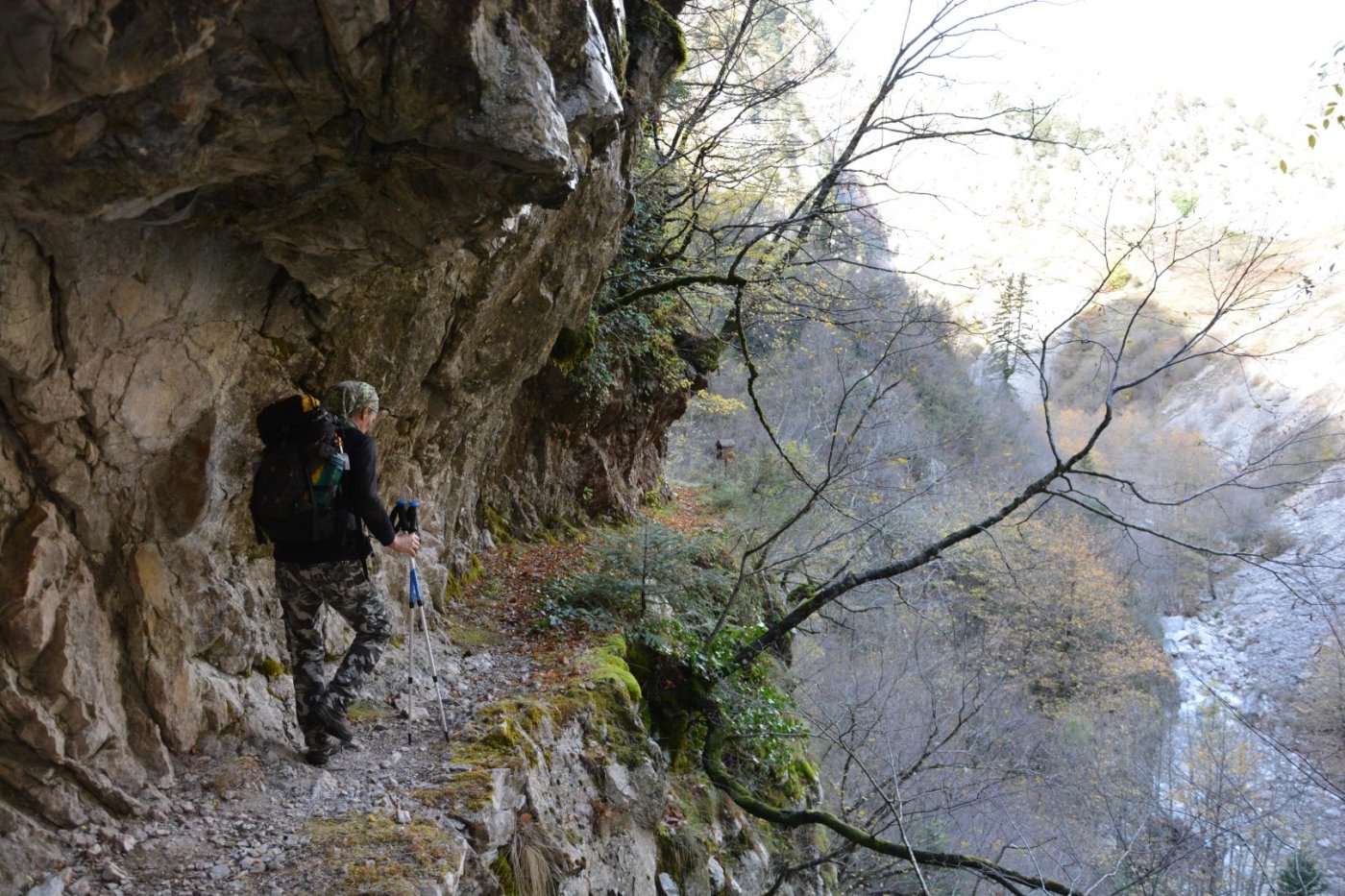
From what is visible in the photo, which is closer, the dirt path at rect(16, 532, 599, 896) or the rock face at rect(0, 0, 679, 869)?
the rock face at rect(0, 0, 679, 869)

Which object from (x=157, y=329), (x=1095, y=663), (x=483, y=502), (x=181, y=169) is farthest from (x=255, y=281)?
(x=1095, y=663)

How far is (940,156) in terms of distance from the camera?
32.4ft

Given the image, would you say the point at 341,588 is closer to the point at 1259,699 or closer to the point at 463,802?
the point at 463,802

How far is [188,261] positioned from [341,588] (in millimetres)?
1696

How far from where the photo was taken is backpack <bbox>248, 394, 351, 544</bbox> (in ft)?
12.2

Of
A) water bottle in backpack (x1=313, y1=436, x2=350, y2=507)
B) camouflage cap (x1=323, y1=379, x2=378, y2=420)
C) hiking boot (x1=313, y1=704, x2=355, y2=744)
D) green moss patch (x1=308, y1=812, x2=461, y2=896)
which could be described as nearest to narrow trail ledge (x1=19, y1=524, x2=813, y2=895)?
green moss patch (x1=308, y1=812, x2=461, y2=896)

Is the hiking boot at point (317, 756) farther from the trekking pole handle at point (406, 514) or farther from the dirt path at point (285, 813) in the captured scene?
the trekking pole handle at point (406, 514)

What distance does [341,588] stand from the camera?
13.1 feet

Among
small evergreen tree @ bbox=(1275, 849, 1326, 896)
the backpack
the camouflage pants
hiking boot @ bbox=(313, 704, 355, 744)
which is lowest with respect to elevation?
hiking boot @ bbox=(313, 704, 355, 744)

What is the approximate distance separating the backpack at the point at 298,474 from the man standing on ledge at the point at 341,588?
0.09m

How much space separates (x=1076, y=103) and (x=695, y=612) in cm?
700

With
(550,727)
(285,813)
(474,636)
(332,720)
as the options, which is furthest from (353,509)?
(474,636)

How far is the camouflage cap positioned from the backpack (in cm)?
21

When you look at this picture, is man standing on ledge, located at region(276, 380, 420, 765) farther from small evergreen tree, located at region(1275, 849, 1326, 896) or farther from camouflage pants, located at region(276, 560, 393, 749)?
small evergreen tree, located at region(1275, 849, 1326, 896)
